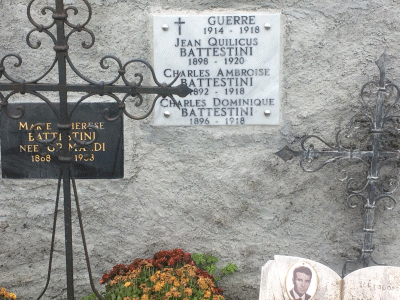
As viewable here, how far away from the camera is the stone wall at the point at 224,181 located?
3014 mm

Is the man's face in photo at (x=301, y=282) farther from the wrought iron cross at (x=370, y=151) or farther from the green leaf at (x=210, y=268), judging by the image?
the green leaf at (x=210, y=268)

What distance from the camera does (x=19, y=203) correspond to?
3.15 meters

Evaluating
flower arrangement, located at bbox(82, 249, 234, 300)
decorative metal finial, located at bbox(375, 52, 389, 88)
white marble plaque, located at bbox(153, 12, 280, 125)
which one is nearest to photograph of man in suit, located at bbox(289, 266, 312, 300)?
flower arrangement, located at bbox(82, 249, 234, 300)

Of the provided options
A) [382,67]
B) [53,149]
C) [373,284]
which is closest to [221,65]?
[382,67]

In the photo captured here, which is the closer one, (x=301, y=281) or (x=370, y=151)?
(x=301, y=281)

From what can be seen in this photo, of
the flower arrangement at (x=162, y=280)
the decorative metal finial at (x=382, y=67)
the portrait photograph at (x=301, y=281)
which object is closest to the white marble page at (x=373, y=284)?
the portrait photograph at (x=301, y=281)

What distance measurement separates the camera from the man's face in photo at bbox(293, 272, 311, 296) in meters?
2.38

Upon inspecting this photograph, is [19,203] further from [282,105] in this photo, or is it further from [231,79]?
[282,105]

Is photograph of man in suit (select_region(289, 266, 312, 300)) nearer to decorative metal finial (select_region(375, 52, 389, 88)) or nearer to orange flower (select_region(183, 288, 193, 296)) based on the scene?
orange flower (select_region(183, 288, 193, 296))

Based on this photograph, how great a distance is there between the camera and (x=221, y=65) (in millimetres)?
3061

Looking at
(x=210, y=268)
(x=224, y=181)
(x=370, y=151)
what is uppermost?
(x=370, y=151)

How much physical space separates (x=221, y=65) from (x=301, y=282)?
139 cm

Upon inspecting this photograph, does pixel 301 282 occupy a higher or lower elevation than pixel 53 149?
lower

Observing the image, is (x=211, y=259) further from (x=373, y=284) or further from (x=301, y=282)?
(x=373, y=284)
